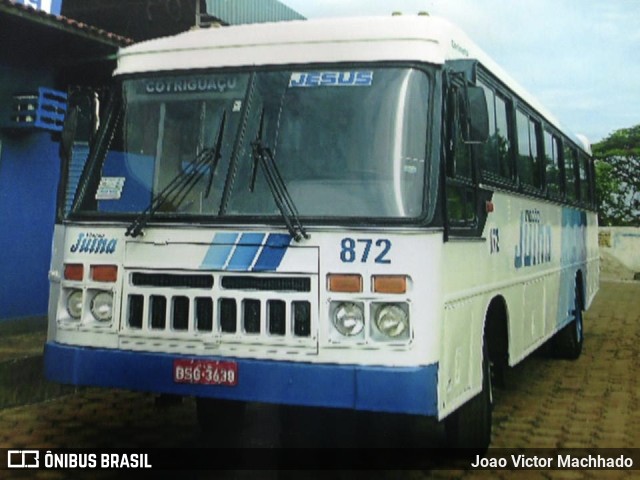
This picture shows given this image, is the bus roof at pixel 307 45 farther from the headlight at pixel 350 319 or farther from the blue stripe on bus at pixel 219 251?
the headlight at pixel 350 319

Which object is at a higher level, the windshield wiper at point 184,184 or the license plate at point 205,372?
the windshield wiper at point 184,184

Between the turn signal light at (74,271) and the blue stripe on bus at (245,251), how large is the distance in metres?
1.01

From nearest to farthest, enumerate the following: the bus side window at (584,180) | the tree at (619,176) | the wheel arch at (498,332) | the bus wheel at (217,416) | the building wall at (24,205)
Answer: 1. the wheel arch at (498,332)
2. the bus wheel at (217,416)
3. the building wall at (24,205)
4. the bus side window at (584,180)
5. the tree at (619,176)

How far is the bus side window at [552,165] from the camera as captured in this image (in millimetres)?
8633

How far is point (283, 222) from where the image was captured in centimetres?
468

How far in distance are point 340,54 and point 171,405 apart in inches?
158

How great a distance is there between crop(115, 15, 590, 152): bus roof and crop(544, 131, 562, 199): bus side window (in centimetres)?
335

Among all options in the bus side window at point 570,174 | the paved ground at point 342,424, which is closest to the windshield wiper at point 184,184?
the paved ground at point 342,424

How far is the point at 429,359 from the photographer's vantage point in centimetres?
447

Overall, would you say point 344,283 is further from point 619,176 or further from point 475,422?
point 619,176

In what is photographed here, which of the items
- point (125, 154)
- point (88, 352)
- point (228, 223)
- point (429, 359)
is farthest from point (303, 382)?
point (125, 154)

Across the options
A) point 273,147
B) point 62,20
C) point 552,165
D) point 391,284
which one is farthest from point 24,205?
point 391,284

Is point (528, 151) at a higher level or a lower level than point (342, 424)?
higher

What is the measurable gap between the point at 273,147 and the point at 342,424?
2926mm
